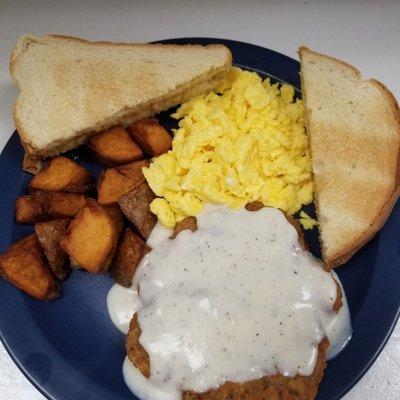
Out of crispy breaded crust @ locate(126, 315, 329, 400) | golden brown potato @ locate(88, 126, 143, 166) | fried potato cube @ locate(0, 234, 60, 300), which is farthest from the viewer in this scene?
golden brown potato @ locate(88, 126, 143, 166)

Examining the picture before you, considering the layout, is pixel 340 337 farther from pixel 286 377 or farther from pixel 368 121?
pixel 368 121

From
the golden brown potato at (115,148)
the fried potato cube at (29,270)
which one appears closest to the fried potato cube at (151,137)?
the golden brown potato at (115,148)

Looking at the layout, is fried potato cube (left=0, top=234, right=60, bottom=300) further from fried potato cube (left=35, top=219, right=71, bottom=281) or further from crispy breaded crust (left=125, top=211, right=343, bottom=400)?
crispy breaded crust (left=125, top=211, right=343, bottom=400)

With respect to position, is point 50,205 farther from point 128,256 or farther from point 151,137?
point 151,137

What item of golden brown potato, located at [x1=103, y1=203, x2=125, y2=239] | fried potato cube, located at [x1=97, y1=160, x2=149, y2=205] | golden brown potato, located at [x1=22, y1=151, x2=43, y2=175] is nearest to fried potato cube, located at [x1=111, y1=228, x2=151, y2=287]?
golden brown potato, located at [x1=103, y1=203, x2=125, y2=239]

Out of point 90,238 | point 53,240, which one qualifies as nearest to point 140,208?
point 90,238

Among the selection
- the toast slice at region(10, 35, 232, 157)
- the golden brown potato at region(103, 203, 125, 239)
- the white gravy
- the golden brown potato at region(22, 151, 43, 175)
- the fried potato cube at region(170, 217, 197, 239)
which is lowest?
the white gravy
